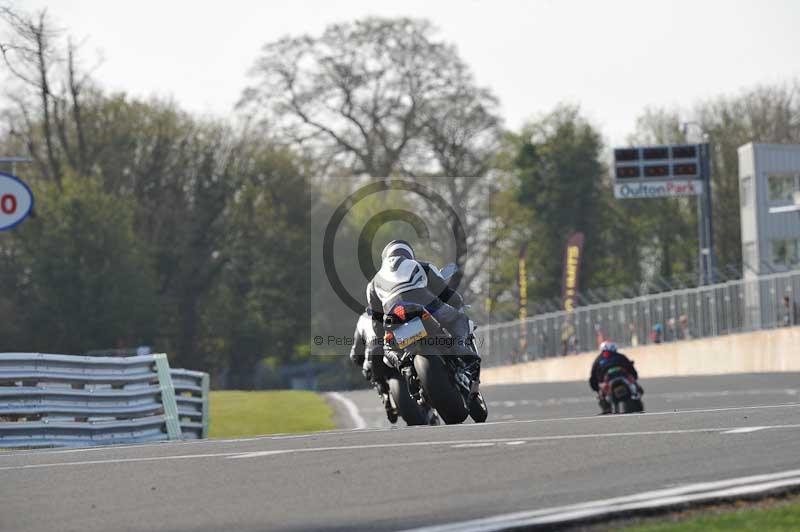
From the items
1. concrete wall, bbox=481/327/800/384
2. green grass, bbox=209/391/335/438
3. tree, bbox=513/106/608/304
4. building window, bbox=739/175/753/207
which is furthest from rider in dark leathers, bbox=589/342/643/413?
tree, bbox=513/106/608/304

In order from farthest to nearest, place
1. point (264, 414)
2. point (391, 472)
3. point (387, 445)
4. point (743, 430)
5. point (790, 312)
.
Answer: point (790, 312), point (264, 414), point (387, 445), point (743, 430), point (391, 472)

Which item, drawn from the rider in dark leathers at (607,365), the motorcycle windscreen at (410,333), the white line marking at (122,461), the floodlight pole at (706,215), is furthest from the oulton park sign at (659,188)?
the white line marking at (122,461)

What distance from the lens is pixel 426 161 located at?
198 feet

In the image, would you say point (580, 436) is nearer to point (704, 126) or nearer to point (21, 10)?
point (21, 10)

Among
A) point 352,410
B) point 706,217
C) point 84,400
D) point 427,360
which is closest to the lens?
point 427,360

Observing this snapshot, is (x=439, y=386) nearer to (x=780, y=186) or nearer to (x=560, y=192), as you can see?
(x=780, y=186)

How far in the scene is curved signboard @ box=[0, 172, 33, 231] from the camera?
19266mm

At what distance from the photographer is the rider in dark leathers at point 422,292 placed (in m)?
13.3

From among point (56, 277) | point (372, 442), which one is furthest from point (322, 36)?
point (372, 442)

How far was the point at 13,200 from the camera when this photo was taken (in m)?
19.4

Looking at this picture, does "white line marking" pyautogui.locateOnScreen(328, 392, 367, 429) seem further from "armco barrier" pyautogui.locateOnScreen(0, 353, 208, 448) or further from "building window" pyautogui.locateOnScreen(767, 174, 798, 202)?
"building window" pyautogui.locateOnScreen(767, 174, 798, 202)

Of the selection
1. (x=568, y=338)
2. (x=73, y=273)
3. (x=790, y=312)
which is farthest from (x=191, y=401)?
(x=73, y=273)

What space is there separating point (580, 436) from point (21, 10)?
13912mm

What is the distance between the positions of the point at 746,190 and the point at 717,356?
20.0 metres
